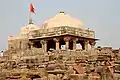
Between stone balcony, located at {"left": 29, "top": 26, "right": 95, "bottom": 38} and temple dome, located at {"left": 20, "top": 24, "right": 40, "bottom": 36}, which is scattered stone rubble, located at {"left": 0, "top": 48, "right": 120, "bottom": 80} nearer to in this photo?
stone balcony, located at {"left": 29, "top": 26, "right": 95, "bottom": 38}

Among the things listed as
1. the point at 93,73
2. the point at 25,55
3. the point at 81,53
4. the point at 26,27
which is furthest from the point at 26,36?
Result: the point at 93,73

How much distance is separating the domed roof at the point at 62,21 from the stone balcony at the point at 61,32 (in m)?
0.67

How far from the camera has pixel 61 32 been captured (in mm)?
30109

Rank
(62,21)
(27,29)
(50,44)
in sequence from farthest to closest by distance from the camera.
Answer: (27,29)
(50,44)
(62,21)

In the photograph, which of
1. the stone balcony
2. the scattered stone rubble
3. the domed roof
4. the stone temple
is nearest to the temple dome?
the stone temple

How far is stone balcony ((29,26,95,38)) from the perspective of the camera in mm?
30078

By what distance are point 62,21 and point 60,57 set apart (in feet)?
39.1

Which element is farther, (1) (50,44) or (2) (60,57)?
(1) (50,44)

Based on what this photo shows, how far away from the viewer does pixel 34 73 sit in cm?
1506

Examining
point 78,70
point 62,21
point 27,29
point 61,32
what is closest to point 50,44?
point 27,29

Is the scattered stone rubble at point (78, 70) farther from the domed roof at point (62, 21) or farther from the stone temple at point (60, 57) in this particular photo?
the domed roof at point (62, 21)

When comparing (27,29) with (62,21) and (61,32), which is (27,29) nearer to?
(62,21)

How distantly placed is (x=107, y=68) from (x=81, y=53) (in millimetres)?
4630

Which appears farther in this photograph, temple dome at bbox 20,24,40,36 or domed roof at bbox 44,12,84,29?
temple dome at bbox 20,24,40,36
